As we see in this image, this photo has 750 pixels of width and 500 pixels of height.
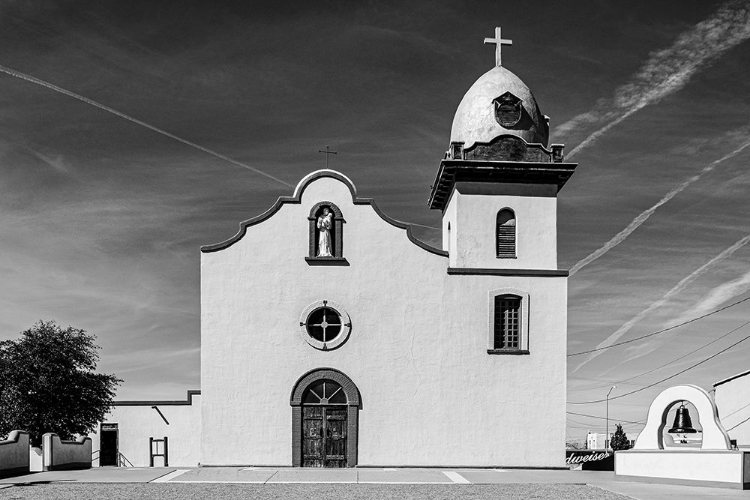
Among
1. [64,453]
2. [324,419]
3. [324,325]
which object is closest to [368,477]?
[324,419]

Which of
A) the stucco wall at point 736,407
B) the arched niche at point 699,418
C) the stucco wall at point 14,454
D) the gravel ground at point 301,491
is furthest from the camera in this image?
the stucco wall at point 736,407

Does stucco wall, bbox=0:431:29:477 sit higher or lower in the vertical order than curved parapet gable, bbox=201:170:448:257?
lower

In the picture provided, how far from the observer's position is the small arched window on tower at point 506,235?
99.8ft

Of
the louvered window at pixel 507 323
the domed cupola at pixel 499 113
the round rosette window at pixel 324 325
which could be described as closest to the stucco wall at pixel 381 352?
the round rosette window at pixel 324 325

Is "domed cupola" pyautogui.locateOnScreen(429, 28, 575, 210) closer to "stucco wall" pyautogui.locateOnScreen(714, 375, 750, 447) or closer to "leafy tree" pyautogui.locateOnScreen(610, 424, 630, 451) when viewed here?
"stucco wall" pyautogui.locateOnScreen(714, 375, 750, 447)

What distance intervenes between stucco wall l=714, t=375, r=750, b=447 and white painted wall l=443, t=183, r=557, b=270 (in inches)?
926

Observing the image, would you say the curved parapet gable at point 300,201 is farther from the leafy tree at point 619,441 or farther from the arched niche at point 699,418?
the leafy tree at point 619,441

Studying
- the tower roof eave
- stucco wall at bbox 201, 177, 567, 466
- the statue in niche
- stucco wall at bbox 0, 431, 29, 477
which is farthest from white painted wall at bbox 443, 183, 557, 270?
stucco wall at bbox 0, 431, 29, 477

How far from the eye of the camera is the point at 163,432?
34.8m

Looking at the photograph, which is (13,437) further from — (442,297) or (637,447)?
(637,447)

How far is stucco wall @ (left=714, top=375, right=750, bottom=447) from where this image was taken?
155ft

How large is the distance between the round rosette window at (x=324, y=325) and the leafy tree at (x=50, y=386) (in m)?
12.4

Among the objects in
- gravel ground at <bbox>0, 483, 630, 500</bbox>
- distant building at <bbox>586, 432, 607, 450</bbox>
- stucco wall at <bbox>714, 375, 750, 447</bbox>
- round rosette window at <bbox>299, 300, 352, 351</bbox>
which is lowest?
distant building at <bbox>586, 432, 607, 450</bbox>

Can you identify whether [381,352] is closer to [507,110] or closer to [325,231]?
[325,231]
